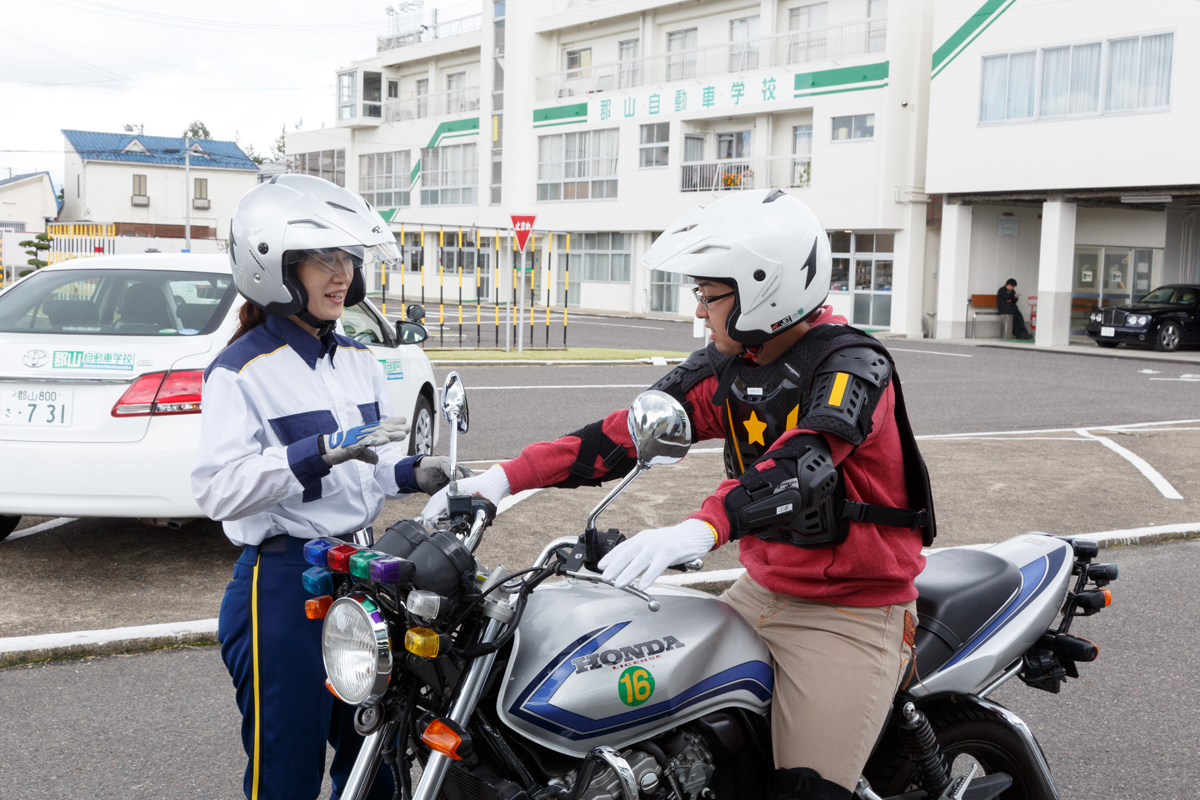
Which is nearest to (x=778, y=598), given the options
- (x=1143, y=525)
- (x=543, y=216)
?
(x=1143, y=525)

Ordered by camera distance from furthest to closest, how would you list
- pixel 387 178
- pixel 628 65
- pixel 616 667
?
pixel 387 178 < pixel 628 65 < pixel 616 667

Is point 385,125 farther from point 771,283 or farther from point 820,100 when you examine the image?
point 771,283

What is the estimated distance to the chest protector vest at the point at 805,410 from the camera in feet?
8.34

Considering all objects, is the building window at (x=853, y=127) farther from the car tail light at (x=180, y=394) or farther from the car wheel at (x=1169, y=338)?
the car tail light at (x=180, y=394)

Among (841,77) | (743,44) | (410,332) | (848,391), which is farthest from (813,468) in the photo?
(743,44)

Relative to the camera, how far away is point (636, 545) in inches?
82.5

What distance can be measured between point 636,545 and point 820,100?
112ft

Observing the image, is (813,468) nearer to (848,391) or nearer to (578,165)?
(848,391)

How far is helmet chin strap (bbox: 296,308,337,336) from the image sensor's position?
2750 mm

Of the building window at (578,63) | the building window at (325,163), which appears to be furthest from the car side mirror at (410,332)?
the building window at (325,163)

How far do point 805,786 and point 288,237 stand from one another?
1729 mm

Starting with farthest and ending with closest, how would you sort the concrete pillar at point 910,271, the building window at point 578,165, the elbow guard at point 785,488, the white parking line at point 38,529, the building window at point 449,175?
the building window at point 449,175 < the building window at point 578,165 < the concrete pillar at point 910,271 < the white parking line at point 38,529 < the elbow guard at point 785,488

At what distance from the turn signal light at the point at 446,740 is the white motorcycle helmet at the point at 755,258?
1098mm

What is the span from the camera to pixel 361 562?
1980 mm
